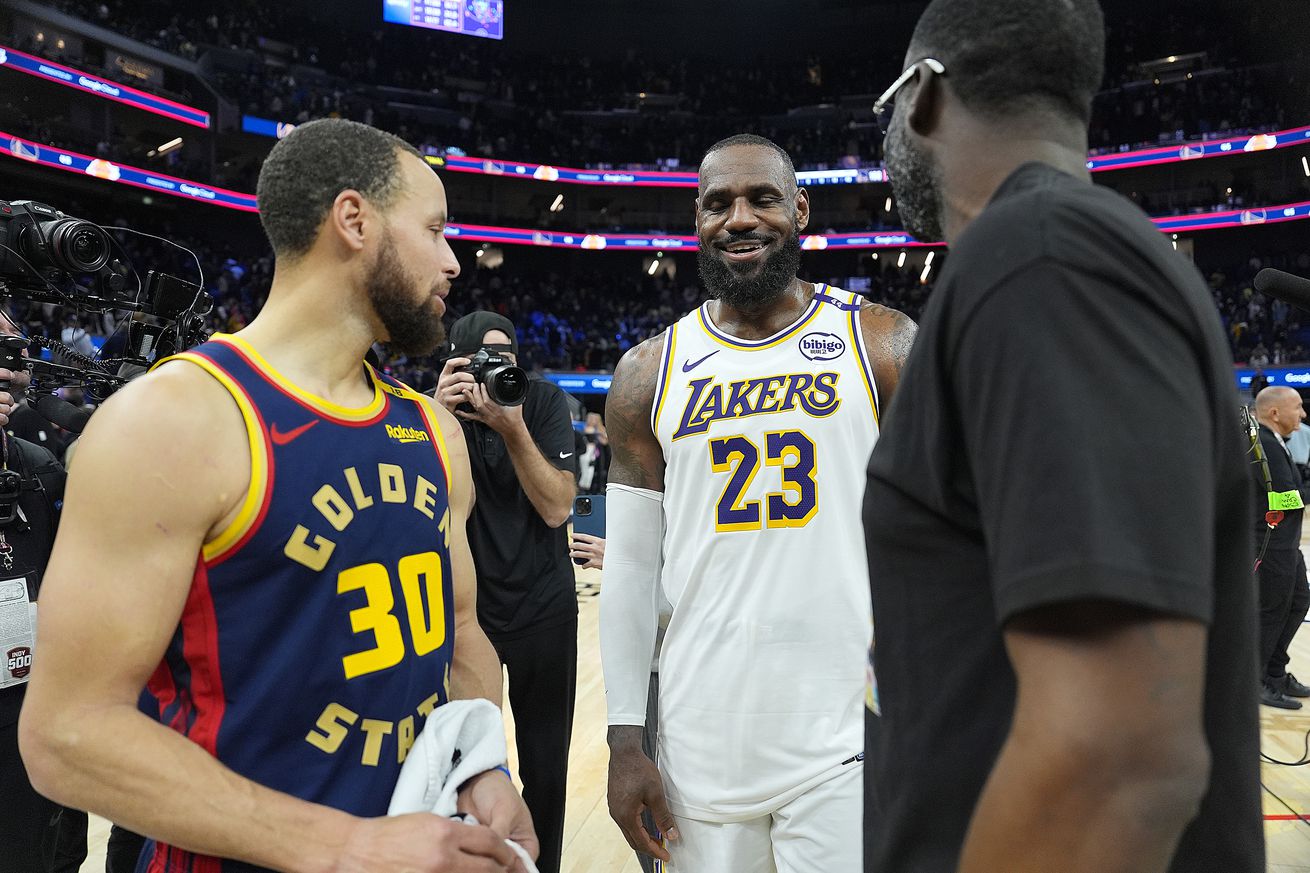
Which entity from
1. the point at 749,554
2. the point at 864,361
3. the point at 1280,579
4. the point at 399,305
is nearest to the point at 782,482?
the point at 749,554

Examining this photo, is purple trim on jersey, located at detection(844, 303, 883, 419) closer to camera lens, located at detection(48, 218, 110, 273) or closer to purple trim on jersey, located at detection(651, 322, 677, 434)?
purple trim on jersey, located at detection(651, 322, 677, 434)

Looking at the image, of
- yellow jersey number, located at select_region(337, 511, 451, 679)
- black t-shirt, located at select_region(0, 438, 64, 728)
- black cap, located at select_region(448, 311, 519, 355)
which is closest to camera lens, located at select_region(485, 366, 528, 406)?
black cap, located at select_region(448, 311, 519, 355)

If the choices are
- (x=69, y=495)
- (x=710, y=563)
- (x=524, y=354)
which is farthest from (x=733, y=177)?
(x=524, y=354)

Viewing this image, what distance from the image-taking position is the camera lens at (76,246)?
2.43 meters

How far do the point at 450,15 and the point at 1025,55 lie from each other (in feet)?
92.6

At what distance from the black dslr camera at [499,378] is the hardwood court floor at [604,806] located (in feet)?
6.42

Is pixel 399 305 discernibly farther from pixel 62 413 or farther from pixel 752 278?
pixel 62 413

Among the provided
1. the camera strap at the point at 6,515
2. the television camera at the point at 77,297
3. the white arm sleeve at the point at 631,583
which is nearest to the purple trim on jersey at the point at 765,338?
the white arm sleeve at the point at 631,583

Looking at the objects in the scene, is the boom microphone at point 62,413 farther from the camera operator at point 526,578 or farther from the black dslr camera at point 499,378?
the black dslr camera at point 499,378

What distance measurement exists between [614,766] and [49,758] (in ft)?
3.63

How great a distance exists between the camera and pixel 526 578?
3123mm

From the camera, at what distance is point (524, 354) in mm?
23328

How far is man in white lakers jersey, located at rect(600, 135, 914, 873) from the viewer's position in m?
1.80

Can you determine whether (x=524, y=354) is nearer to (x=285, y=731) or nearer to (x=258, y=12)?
(x=258, y=12)
